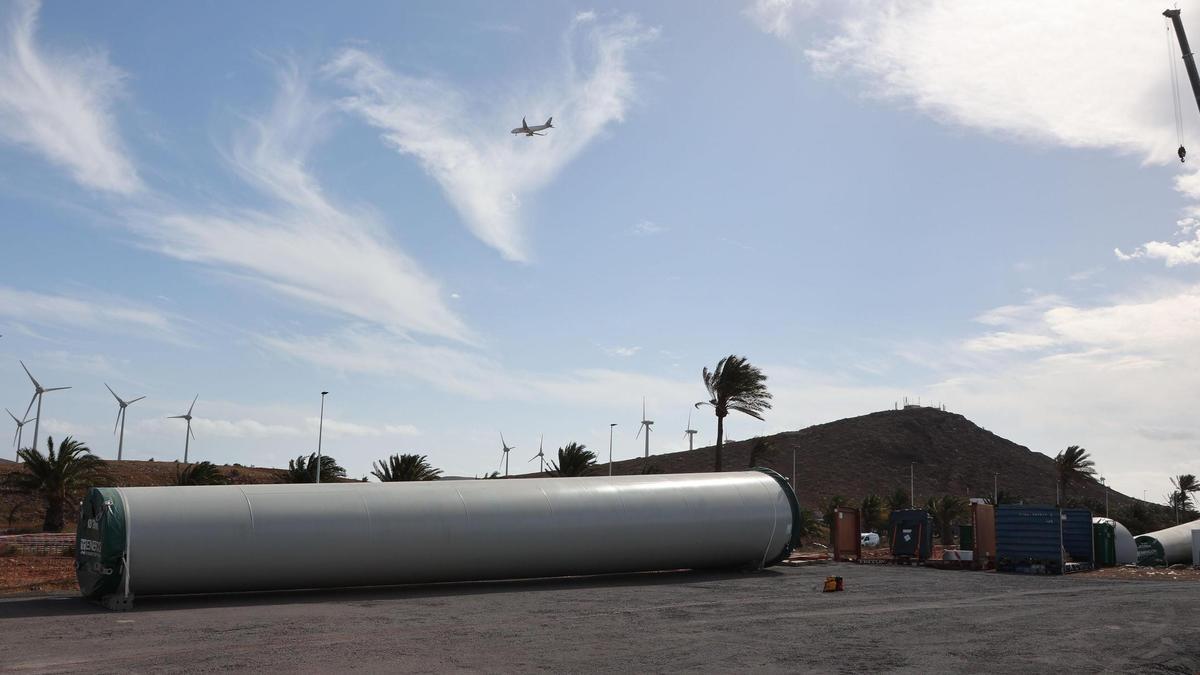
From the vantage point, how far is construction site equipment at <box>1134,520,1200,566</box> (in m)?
48.6

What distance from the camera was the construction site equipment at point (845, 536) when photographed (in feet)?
135

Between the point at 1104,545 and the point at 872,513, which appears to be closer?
the point at 1104,545

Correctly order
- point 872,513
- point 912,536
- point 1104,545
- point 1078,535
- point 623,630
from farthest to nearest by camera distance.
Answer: point 872,513
point 1104,545
point 912,536
point 1078,535
point 623,630

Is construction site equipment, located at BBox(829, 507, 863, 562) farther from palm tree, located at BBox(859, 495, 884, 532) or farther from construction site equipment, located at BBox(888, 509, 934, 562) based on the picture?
palm tree, located at BBox(859, 495, 884, 532)

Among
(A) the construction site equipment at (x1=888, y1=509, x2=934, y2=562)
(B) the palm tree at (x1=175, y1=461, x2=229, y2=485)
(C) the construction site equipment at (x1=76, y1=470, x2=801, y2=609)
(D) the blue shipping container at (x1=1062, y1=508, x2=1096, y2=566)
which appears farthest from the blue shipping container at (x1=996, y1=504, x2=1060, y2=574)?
(B) the palm tree at (x1=175, y1=461, x2=229, y2=485)

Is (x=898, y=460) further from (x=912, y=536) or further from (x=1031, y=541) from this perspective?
(x=1031, y=541)

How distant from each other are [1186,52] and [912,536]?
79.3 feet

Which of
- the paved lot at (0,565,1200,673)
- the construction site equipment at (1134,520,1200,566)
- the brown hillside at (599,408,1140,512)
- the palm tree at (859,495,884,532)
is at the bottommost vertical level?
the paved lot at (0,565,1200,673)

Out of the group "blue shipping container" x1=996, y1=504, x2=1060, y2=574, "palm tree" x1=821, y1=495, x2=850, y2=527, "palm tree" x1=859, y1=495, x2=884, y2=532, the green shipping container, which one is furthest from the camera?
"palm tree" x1=859, y1=495, x2=884, y2=532

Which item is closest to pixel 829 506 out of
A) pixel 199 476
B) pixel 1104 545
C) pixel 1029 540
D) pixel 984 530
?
pixel 1104 545

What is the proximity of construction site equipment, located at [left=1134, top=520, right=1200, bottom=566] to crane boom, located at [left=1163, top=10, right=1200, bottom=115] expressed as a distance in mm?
33578

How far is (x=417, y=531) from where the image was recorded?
26.5 m

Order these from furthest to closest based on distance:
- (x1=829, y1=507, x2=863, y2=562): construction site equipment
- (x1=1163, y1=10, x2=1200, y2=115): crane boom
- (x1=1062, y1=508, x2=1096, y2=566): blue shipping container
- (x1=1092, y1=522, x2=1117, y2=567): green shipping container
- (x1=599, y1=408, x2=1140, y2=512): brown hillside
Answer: (x1=599, y1=408, x2=1140, y2=512): brown hillside < (x1=1092, y1=522, x2=1117, y2=567): green shipping container < (x1=829, y1=507, x2=863, y2=562): construction site equipment < (x1=1062, y1=508, x2=1096, y2=566): blue shipping container < (x1=1163, y1=10, x2=1200, y2=115): crane boom

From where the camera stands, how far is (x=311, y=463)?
43.3 meters
